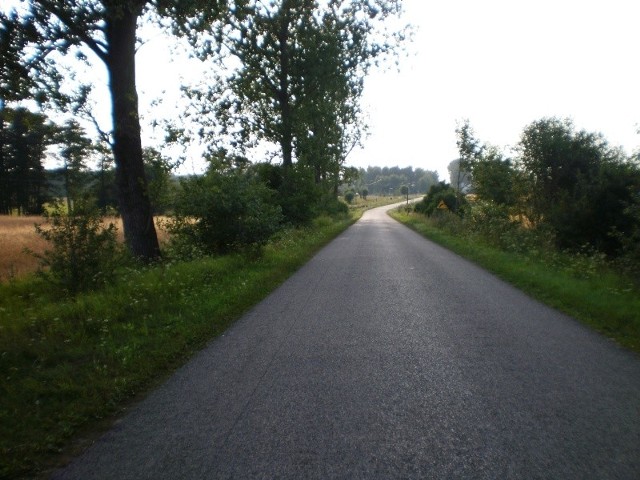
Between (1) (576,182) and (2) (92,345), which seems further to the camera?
(1) (576,182)

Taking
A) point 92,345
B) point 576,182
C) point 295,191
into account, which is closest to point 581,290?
point 92,345

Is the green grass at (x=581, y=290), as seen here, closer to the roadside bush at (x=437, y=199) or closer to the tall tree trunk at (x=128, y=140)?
the tall tree trunk at (x=128, y=140)

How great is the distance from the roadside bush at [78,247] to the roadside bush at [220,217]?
4.43 meters

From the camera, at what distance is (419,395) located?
439 centimetres

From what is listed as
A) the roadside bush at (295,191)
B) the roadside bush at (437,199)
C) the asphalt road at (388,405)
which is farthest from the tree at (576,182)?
the roadside bush at (437,199)

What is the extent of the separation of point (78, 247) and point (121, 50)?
6449 mm

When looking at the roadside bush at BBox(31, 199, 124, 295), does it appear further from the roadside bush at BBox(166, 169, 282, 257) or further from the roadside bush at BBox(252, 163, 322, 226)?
the roadside bush at BBox(252, 163, 322, 226)

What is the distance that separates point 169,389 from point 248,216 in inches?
361

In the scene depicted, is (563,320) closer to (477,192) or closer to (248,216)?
(248,216)

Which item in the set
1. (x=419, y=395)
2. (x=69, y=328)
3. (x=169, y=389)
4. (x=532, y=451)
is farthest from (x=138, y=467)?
(x=69, y=328)

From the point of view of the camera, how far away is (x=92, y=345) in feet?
19.0

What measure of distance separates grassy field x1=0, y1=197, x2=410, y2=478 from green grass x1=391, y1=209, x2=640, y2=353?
5.85 m

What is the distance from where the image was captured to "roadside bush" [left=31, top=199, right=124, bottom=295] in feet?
27.3

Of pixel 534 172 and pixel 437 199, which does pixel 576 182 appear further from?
pixel 437 199
